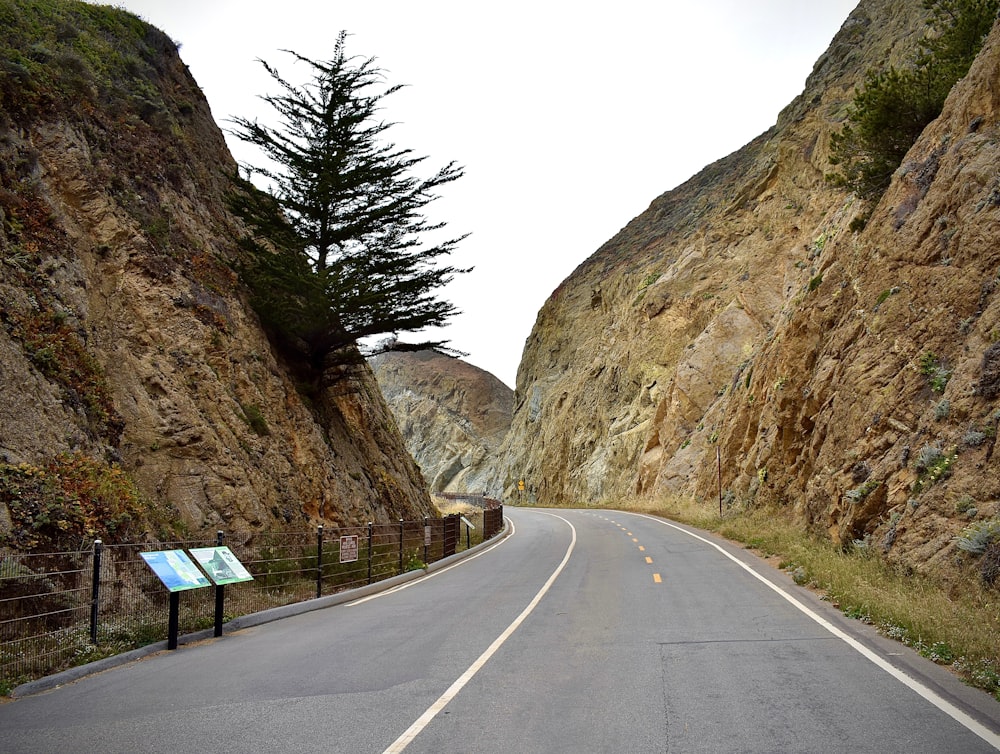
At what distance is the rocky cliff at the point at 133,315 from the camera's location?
1221cm

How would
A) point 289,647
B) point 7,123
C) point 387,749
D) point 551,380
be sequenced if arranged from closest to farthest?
point 387,749 < point 289,647 < point 7,123 < point 551,380

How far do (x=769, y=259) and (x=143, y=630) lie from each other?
47.6 meters

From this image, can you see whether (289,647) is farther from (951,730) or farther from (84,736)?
(951,730)

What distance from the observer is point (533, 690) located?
672 cm

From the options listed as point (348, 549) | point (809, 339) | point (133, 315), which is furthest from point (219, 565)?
point (809, 339)

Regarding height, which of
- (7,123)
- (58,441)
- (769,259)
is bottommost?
(58,441)

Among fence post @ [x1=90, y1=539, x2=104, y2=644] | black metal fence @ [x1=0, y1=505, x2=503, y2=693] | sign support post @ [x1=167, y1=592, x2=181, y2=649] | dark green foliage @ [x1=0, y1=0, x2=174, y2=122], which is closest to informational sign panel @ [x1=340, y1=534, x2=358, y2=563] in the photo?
black metal fence @ [x1=0, y1=505, x2=503, y2=693]

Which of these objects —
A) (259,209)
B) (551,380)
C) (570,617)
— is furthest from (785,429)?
(551,380)

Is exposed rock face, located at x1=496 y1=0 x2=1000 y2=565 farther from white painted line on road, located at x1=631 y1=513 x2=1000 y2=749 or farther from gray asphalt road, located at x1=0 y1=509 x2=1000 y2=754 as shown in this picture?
gray asphalt road, located at x1=0 y1=509 x2=1000 y2=754

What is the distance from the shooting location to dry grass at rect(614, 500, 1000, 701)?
23.3 ft

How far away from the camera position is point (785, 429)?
82.7ft

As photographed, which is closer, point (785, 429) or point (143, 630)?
point (143, 630)

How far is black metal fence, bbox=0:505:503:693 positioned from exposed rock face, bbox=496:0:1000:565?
34.9 ft

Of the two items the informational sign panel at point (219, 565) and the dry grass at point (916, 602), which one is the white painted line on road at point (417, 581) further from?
the dry grass at point (916, 602)
